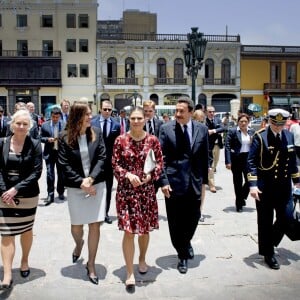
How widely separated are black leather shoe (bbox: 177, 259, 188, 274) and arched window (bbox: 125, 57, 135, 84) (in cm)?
4156

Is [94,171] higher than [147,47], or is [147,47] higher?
[147,47]

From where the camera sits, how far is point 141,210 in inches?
175

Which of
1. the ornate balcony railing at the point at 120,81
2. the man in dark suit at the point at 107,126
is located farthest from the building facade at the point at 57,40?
the man in dark suit at the point at 107,126

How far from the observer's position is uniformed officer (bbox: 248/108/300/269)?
16.5 feet

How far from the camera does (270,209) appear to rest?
200 inches

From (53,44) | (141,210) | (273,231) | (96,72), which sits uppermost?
(53,44)

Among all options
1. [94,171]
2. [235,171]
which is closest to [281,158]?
[94,171]

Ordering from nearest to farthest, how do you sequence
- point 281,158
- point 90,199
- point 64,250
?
point 90,199
point 281,158
point 64,250

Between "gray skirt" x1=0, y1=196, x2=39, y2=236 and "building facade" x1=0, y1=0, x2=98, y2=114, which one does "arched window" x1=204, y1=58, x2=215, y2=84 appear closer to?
"building facade" x1=0, y1=0, x2=98, y2=114

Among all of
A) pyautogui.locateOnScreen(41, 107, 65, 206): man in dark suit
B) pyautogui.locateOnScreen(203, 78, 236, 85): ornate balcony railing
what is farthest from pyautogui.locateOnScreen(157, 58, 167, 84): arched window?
pyautogui.locateOnScreen(41, 107, 65, 206): man in dark suit

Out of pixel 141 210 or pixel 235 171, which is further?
pixel 235 171

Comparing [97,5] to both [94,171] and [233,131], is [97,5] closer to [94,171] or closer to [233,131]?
[233,131]

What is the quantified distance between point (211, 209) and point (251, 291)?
3.58m

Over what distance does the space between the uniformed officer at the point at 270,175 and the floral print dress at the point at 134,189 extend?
123 cm
